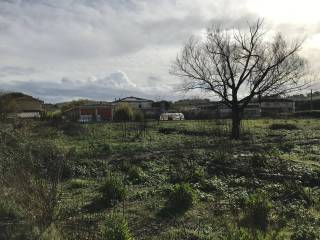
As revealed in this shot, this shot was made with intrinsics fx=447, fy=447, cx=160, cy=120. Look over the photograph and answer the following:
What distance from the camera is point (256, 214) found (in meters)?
8.48

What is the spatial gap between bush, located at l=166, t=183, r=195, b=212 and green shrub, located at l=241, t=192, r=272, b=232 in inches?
47.0

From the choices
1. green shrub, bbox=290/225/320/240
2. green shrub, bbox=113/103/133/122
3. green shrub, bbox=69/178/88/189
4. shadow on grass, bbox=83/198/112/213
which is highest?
green shrub, bbox=113/103/133/122

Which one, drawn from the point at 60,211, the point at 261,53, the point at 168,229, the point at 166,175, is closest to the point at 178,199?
the point at 168,229

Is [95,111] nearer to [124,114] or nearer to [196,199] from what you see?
[124,114]

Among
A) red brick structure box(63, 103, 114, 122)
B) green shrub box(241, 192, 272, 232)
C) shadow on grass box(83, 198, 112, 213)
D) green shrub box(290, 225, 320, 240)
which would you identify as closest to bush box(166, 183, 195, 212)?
green shrub box(241, 192, 272, 232)

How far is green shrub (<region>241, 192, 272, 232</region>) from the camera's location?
320 inches

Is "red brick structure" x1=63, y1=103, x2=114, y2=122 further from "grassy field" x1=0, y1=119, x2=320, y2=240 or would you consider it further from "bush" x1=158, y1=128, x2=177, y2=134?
"grassy field" x1=0, y1=119, x2=320, y2=240

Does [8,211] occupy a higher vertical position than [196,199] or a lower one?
higher

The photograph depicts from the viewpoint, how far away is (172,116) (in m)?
68.4

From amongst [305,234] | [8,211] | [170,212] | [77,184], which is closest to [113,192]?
[170,212]

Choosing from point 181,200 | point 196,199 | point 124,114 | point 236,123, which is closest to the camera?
point 181,200

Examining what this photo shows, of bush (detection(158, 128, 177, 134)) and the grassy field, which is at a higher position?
bush (detection(158, 128, 177, 134))

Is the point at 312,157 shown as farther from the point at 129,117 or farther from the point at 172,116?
the point at 172,116

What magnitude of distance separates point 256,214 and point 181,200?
5.45ft
